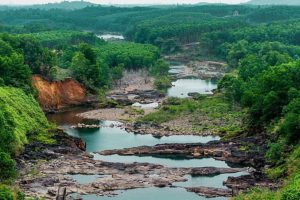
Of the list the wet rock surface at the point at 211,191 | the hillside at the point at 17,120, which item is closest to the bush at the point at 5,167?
the hillside at the point at 17,120

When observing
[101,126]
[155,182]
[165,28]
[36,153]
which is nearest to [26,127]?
[36,153]

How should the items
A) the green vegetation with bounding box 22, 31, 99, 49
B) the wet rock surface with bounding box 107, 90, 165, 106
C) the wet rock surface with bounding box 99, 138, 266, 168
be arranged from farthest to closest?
the green vegetation with bounding box 22, 31, 99, 49 → the wet rock surface with bounding box 107, 90, 165, 106 → the wet rock surface with bounding box 99, 138, 266, 168

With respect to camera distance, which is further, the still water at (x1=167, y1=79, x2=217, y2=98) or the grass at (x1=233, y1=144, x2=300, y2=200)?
the still water at (x1=167, y1=79, x2=217, y2=98)

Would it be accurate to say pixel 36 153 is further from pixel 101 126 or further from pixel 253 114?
pixel 253 114

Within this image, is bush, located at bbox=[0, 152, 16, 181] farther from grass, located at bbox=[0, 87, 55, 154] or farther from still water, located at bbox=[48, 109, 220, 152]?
still water, located at bbox=[48, 109, 220, 152]

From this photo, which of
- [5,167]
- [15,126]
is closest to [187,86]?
[15,126]

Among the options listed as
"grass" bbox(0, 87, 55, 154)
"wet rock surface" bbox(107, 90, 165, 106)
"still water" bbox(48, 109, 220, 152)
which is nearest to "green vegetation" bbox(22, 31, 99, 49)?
"wet rock surface" bbox(107, 90, 165, 106)

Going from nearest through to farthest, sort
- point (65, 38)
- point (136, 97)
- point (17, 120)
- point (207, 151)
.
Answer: point (207, 151)
point (17, 120)
point (136, 97)
point (65, 38)

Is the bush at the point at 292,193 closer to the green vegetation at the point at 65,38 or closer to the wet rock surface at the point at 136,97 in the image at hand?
the wet rock surface at the point at 136,97

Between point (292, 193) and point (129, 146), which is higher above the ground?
point (292, 193)

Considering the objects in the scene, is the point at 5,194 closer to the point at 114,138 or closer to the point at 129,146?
the point at 129,146
